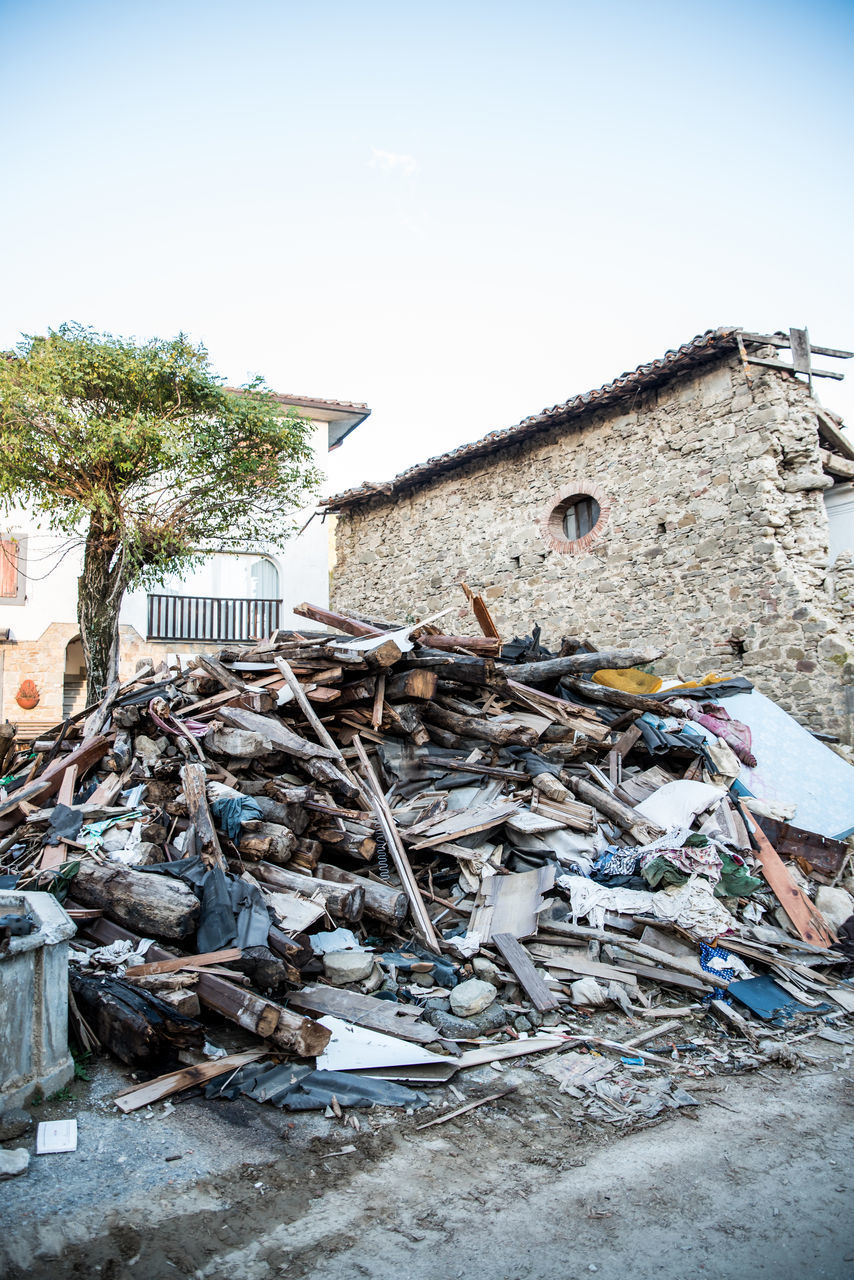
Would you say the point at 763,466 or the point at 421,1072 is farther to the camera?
the point at 763,466

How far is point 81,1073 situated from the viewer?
3.44 meters

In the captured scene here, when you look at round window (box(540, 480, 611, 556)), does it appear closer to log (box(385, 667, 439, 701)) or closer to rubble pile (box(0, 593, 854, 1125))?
rubble pile (box(0, 593, 854, 1125))

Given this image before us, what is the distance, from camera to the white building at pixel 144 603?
15.5m

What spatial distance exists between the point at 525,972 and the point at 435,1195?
193cm

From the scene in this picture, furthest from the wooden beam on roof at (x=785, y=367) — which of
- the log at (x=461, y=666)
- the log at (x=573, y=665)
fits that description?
the log at (x=461, y=666)

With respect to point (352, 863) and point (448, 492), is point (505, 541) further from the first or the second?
point (352, 863)

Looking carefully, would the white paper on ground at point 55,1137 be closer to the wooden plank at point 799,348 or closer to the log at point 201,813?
the log at point 201,813

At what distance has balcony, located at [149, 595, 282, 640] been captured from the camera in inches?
653

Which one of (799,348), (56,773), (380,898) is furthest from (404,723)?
(799,348)

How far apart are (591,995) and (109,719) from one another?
189 inches

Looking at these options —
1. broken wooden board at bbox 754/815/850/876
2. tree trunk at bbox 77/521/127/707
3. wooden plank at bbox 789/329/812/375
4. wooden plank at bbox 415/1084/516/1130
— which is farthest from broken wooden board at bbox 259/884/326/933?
wooden plank at bbox 789/329/812/375

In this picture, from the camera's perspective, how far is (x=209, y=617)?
1697cm

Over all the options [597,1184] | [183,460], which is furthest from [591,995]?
[183,460]

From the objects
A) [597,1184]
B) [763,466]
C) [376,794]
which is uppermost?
[763,466]
